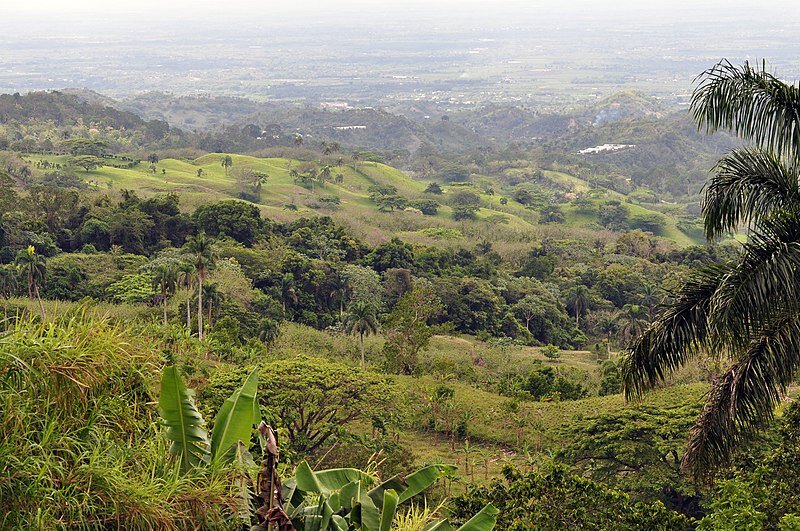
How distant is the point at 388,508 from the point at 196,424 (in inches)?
66.5

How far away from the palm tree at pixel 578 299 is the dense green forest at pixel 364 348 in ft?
0.67

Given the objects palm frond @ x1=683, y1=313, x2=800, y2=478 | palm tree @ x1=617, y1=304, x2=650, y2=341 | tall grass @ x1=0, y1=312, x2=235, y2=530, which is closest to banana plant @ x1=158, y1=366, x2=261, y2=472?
tall grass @ x1=0, y1=312, x2=235, y2=530

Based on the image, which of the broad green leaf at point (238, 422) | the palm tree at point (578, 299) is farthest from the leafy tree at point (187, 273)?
the palm tree at point (578, 299)

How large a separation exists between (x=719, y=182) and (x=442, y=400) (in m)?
19.5

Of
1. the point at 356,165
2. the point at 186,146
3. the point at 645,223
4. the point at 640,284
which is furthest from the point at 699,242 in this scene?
the point at 186,146

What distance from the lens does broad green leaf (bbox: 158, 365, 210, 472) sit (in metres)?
6.42

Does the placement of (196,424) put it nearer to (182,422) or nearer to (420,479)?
(182,422)

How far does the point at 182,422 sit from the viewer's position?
650 centimetres

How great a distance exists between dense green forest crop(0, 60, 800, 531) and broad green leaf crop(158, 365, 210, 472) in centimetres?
2

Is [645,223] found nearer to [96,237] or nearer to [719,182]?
[96,237]

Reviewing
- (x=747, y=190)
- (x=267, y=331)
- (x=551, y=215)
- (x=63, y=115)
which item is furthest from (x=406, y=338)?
(x=63, y=115)

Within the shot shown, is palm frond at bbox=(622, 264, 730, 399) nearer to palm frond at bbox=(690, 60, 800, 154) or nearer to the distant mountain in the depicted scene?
palm frond at bbox=(690, 60, 800, 154)

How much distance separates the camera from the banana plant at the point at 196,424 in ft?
21.2

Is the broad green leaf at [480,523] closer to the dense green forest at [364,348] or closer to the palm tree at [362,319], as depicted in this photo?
the dense green forest at [364,348]
